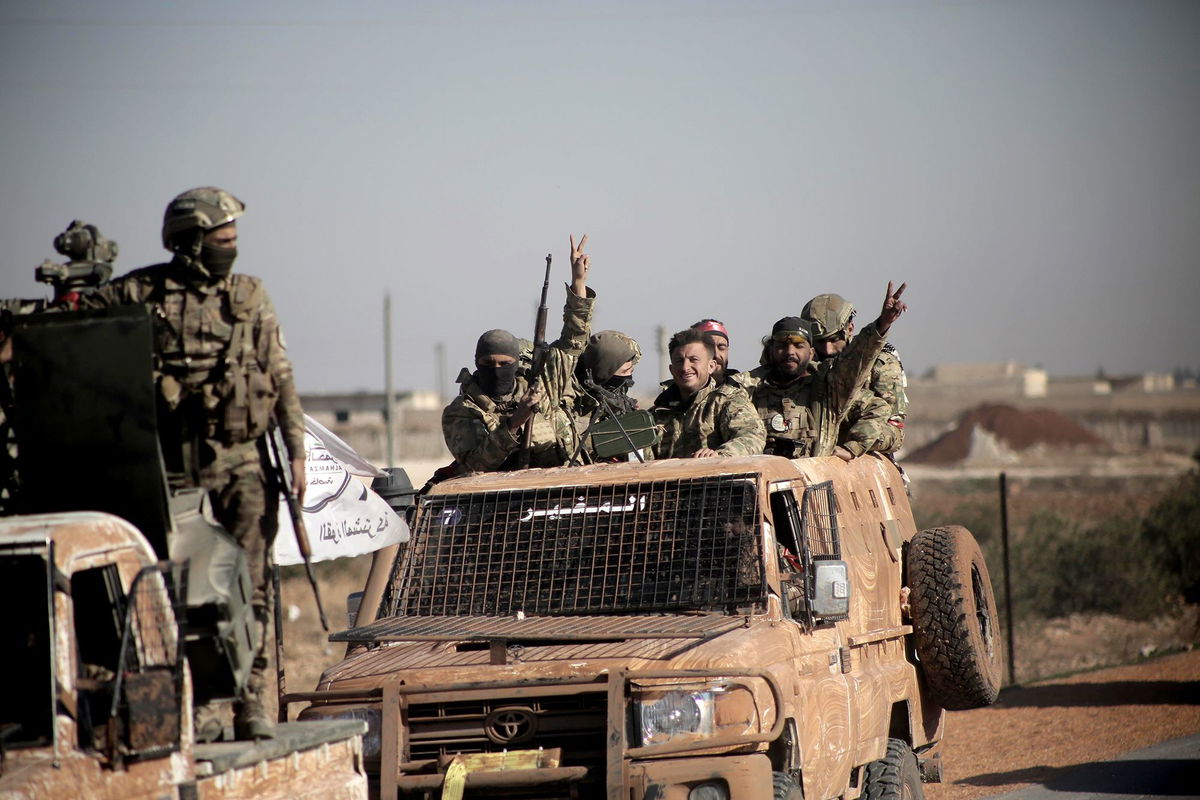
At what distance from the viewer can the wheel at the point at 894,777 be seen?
793cm

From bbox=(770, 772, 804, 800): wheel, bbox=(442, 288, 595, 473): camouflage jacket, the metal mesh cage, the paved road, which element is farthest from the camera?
the paved road

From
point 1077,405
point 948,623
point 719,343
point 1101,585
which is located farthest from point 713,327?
point 1077,405

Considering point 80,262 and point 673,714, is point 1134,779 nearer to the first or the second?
point 673,714

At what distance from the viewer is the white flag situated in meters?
11.4

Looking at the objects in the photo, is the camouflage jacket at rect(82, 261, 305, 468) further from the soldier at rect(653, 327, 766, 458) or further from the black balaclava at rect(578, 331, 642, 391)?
the black balaclava at rect(578, 331, 642, 391)

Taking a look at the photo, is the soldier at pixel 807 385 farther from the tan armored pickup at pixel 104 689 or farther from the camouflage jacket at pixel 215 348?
the tan armored pickup at pixel 104 689

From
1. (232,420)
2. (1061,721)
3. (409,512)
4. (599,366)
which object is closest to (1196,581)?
(1061,721)

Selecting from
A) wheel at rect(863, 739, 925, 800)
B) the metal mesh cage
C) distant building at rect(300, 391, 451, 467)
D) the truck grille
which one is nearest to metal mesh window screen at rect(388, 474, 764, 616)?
the truck grille

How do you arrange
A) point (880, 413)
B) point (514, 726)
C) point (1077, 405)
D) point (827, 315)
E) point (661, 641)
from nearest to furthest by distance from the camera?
point (514, 726)
point (661, 641)
point (880, 413)
point (827, 315)
point (1077, 405)

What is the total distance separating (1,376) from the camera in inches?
228

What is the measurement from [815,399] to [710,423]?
1.36 metres

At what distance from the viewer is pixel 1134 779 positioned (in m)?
10.4

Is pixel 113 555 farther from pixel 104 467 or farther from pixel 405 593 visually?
pixel 405 593

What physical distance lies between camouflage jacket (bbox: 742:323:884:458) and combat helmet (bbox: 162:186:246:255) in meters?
4.74
